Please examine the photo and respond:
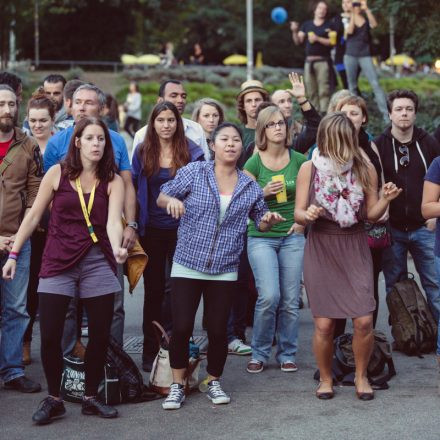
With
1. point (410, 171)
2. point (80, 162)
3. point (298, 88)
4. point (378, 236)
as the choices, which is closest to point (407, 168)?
point (410, 171)

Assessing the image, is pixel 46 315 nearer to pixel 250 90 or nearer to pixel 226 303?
pixel 226 303

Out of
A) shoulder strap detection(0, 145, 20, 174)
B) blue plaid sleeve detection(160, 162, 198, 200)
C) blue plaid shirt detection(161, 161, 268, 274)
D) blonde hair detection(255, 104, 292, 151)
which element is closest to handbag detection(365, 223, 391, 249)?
blonde hair detection(255, 104, 292, 151)

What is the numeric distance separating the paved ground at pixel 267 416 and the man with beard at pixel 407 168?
1.15 meters

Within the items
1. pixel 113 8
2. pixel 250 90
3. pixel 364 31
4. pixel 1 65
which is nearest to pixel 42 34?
pixel 113 8

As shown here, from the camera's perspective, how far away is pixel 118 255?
605 centimetres

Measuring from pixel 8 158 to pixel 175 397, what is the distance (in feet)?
6.89

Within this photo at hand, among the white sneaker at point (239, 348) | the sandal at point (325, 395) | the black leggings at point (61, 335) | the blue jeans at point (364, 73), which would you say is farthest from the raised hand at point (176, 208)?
the blue jeans at point (364, 73)

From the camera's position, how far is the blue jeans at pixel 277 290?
7328mm

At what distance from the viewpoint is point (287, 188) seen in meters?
7.43

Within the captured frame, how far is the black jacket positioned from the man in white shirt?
1.47 metres

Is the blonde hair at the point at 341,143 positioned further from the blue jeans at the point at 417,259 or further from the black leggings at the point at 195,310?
the blue jeans at the point at 417,259

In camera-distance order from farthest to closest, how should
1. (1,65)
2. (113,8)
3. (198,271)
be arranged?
(113,8) → (1,65) → (198,271)

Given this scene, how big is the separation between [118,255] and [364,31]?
11088 mm

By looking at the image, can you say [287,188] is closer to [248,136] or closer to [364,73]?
[248,136]
